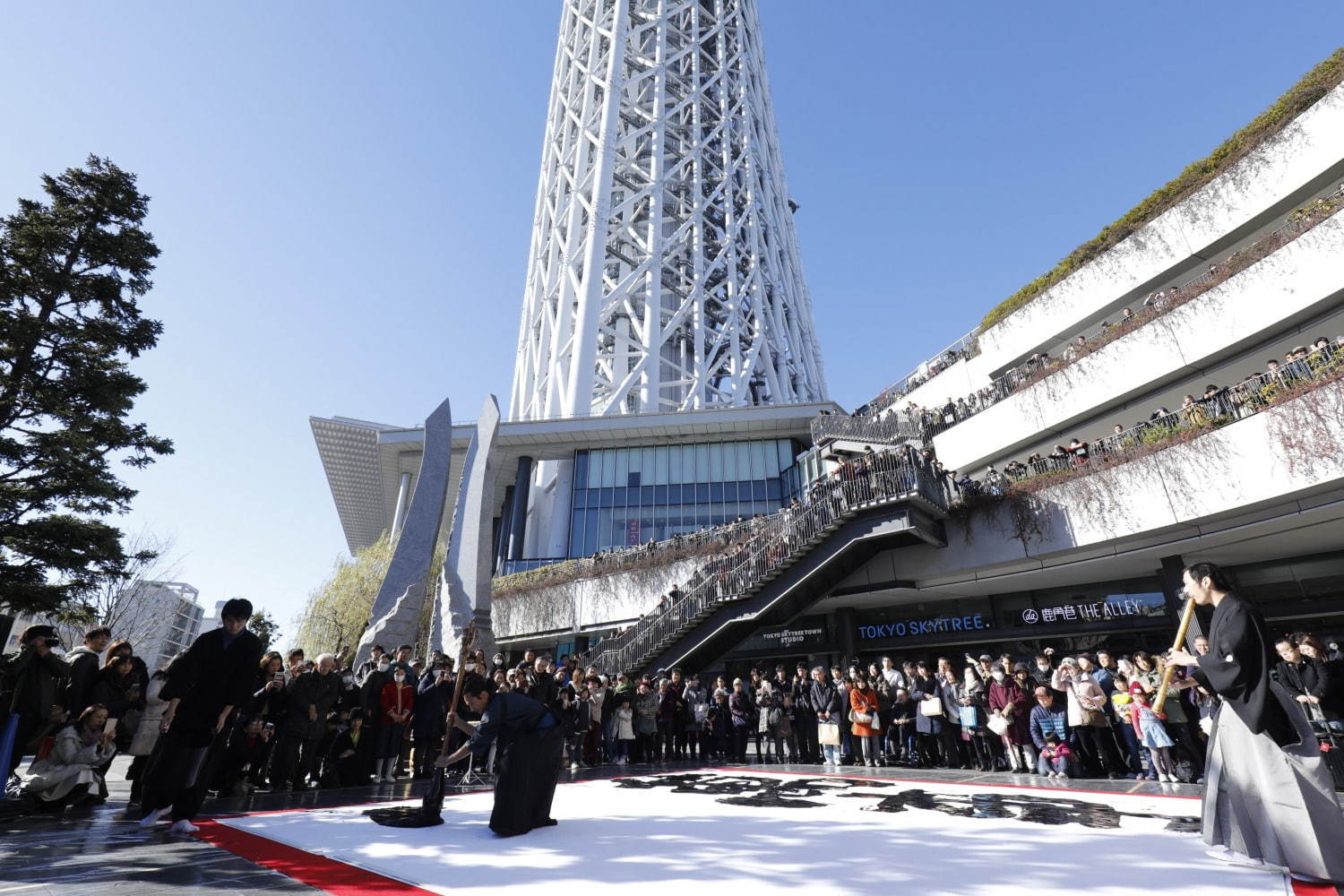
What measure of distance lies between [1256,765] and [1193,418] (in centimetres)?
1255

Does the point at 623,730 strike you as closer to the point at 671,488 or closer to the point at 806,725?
the point at 806,725

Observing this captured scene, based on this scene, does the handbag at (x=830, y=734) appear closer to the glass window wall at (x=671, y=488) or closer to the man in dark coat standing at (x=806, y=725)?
the man in dark coat standing at (x=806, y=725)

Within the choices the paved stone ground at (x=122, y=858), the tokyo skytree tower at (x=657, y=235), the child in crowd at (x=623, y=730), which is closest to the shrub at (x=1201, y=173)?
the paved stone ground at (x=122, y=858)

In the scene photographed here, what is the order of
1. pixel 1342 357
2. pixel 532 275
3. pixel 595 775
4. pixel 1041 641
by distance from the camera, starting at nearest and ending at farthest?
pixel 595 775, pixel 1342 357, pixel 1041 641, pixel 532 275

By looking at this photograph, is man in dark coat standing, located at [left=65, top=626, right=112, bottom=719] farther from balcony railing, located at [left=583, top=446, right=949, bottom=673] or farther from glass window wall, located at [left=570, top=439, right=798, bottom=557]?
glass window wall, located at [left=570, top=439, right=798, bottom=557]

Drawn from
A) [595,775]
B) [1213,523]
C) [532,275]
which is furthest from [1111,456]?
[532,275]

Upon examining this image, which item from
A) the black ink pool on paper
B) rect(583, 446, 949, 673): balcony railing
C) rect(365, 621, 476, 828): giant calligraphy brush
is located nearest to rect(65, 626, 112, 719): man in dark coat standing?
rect(365, 621, 476, 828): giant calligraphy brush

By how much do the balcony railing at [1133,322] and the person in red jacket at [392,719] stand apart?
18.2 meters

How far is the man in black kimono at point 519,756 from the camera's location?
497cm

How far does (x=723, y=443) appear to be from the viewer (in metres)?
35.2

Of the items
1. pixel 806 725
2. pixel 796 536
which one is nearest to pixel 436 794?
pixel 806 725

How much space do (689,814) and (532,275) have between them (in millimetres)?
53694

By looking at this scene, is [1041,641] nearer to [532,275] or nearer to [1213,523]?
[1213,523]

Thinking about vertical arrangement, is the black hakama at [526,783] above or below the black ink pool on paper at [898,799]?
above
